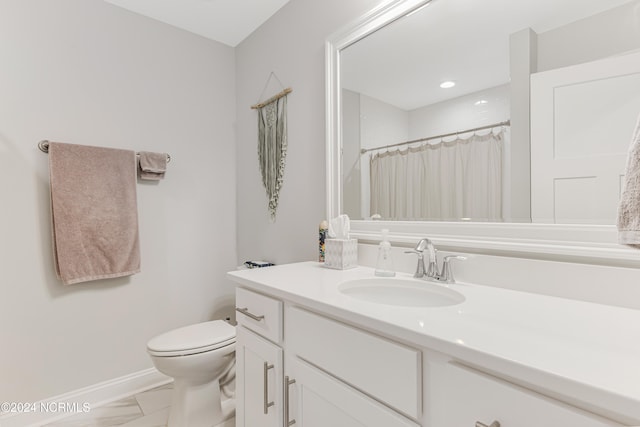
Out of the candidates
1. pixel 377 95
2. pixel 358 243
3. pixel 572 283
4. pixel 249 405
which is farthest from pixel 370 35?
pixel 249 405

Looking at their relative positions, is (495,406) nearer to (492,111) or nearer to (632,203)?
(632,203)

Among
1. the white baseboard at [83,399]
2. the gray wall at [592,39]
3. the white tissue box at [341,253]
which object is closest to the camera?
the gray wall at [592,39]

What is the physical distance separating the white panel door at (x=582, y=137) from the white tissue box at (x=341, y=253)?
0.68 m

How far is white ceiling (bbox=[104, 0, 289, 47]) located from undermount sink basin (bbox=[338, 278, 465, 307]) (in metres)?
1.76

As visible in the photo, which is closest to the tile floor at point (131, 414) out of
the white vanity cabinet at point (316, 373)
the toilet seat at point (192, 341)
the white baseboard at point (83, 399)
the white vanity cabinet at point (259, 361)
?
the white baseboard at point (83, 399)

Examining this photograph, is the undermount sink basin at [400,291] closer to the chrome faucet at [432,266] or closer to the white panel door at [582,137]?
the chrome faucet at [432,266]

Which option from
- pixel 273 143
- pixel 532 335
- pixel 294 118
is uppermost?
pixel 294 118

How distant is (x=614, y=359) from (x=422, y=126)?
0.94 metres

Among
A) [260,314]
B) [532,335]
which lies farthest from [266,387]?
[532,335]

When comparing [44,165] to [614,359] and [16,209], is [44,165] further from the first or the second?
[614,359]

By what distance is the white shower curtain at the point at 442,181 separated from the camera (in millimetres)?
1040

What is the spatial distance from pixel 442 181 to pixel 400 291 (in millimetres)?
449

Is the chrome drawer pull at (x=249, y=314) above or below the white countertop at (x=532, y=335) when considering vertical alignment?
below

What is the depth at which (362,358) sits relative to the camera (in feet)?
2.44
